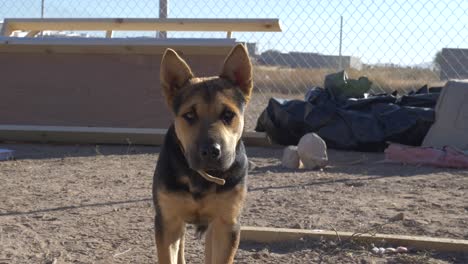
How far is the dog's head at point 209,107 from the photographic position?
3473 mm

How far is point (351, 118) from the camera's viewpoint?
8.66 meters

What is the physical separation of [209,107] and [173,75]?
424 millimetres

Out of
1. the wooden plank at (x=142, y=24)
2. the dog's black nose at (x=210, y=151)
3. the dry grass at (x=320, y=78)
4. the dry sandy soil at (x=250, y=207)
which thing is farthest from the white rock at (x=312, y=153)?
the dog's black nose at (x=210, y=151)

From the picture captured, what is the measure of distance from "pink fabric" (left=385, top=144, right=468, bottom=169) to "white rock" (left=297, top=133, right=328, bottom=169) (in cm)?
88

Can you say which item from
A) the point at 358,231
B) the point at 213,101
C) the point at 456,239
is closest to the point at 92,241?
the point at 213,101

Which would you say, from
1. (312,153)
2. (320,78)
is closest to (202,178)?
(312,153)

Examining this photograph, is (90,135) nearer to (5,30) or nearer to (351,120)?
(5,30)

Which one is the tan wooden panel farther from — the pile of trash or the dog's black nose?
the dog's black nose

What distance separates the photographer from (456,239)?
14.7 feet

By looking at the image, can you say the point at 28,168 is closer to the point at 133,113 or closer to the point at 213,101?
the point at 133,113

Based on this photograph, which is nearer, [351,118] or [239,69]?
[239,69]

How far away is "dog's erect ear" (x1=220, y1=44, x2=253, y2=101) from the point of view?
156 inches

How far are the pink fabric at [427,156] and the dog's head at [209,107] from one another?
160 inches

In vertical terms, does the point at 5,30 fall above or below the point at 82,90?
above
